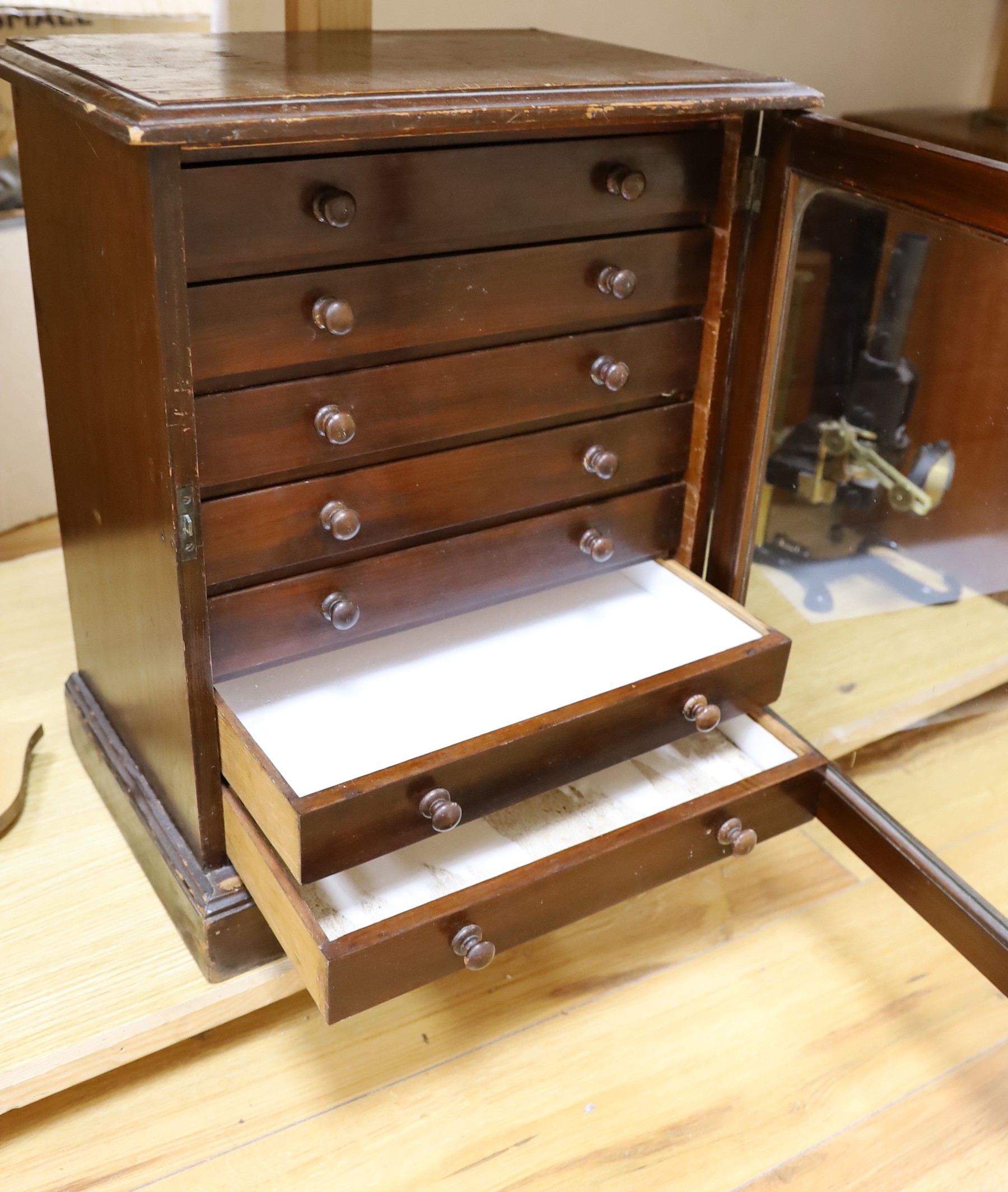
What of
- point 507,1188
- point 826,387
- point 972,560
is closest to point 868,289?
point 826,387

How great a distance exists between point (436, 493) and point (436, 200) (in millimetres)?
263

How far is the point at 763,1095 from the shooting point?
121 centimetres

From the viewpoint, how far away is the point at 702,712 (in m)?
1.15

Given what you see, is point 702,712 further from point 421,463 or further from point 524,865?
point 421,463

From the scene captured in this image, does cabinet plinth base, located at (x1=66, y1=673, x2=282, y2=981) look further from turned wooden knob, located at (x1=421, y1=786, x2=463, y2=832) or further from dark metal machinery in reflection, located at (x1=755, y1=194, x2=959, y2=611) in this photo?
dark metal machinery in reflection, located at (x1=755, y1=194, x2=959, y2=611)

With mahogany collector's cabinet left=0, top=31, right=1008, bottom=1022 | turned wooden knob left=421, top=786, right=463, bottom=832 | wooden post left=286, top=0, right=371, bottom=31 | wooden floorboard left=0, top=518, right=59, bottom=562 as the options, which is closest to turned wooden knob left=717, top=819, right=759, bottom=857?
mahogany collector's cabinet left=0, top=31, right=1008, bottom=1022

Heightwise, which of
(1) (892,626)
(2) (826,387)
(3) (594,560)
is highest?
(2) (826,387)

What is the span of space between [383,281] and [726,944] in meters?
0.85

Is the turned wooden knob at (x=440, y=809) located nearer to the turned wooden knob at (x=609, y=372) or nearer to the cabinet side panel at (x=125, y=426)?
the cabinet side panel at (x=125, y=426)

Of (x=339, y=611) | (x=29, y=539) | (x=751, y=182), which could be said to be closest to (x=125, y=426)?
(x=339, y=611)

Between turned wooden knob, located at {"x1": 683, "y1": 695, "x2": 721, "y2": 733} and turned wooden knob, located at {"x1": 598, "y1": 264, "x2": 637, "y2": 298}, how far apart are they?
39 cm

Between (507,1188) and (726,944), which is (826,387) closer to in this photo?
(726,944)

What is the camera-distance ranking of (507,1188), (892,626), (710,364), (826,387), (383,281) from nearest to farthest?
(383,281) → (507,1188) → (710,364) → (826,387) → (892,626)

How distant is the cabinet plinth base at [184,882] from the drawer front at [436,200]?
568 millimetres
